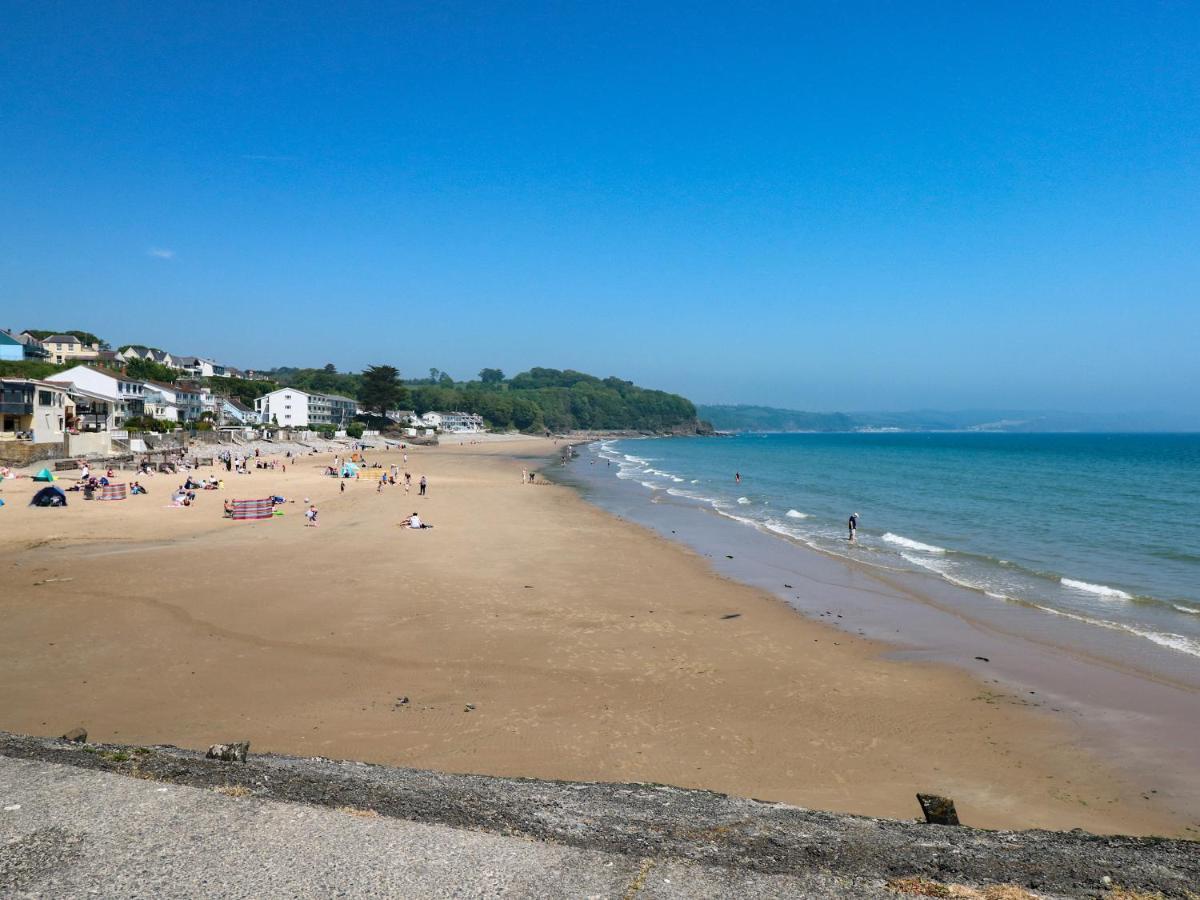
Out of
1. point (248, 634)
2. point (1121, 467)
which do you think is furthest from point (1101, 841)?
point (1121, 467)

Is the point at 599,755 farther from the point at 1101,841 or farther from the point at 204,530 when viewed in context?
the point at 204,530

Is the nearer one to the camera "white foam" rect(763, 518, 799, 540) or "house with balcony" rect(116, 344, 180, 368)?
"white foam" rect(763, 518, 799, 540)

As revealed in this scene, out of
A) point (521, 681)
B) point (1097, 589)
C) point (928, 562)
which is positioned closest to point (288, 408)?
point (928, 562)

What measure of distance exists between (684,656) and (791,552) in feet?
44.5

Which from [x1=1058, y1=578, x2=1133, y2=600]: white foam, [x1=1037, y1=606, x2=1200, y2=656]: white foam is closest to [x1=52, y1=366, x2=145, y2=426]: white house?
[x1=1058, y1=578, x2=1133, y2=600]: white foam

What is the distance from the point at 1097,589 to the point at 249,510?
29.2 meters

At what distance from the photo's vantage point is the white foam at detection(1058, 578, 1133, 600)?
19.6 m

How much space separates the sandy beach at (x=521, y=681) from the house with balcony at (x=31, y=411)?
89.9ft

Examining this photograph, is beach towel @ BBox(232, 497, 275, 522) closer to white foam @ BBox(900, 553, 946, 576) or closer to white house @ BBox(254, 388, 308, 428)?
white foam @ BBox(900, 553, 946, 576)

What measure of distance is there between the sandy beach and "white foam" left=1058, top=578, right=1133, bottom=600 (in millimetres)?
9322

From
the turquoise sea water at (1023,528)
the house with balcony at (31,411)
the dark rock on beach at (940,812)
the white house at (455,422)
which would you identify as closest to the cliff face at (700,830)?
the dark rock on beach at (940,812)

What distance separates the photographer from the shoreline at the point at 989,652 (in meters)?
10.4

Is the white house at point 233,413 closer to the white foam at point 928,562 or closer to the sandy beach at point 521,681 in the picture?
the sandy beach at point 521,681

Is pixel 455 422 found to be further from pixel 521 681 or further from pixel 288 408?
pixel 521 681
